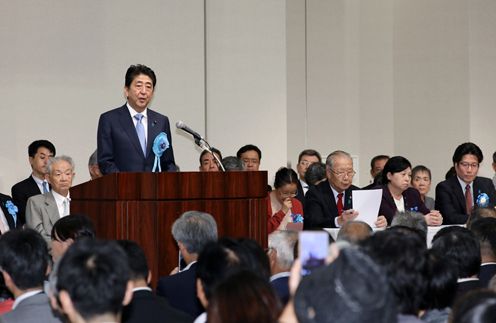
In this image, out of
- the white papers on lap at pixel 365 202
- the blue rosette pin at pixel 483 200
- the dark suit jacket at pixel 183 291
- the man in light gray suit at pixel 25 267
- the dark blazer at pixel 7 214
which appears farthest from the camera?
the blue rosette pin at pixel 483 200

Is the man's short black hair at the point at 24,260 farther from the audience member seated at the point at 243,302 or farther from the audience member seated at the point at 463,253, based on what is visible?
the audience member seated at the point at 463,253

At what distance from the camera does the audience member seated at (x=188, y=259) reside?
4.21 m

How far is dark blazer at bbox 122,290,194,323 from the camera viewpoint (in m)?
3.46

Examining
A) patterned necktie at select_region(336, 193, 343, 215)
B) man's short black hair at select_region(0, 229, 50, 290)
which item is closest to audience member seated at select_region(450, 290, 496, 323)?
man's short black hair at select_region(0, 229, 50, 290)

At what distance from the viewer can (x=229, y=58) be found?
9258 mm

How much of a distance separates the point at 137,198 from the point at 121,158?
71 centimetres

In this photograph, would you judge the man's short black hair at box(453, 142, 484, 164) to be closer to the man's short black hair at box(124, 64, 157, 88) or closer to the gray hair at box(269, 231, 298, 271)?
the man's short black hair at box(124, 64, 157, 88)

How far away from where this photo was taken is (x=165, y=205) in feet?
16.6

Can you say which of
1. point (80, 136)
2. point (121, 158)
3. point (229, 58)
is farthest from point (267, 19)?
point (121, 158)

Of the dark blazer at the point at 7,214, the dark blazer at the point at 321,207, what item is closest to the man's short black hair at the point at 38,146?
the dark blazer at the point at 7,214

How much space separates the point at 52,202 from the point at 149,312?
3.22m

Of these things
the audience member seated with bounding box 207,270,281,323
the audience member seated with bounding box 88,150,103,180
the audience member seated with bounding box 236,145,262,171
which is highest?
the audience member seated with bounding box 236,145,262,171

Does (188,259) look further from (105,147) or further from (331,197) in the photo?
(331,197)

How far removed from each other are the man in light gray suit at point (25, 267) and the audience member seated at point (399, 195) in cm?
397
